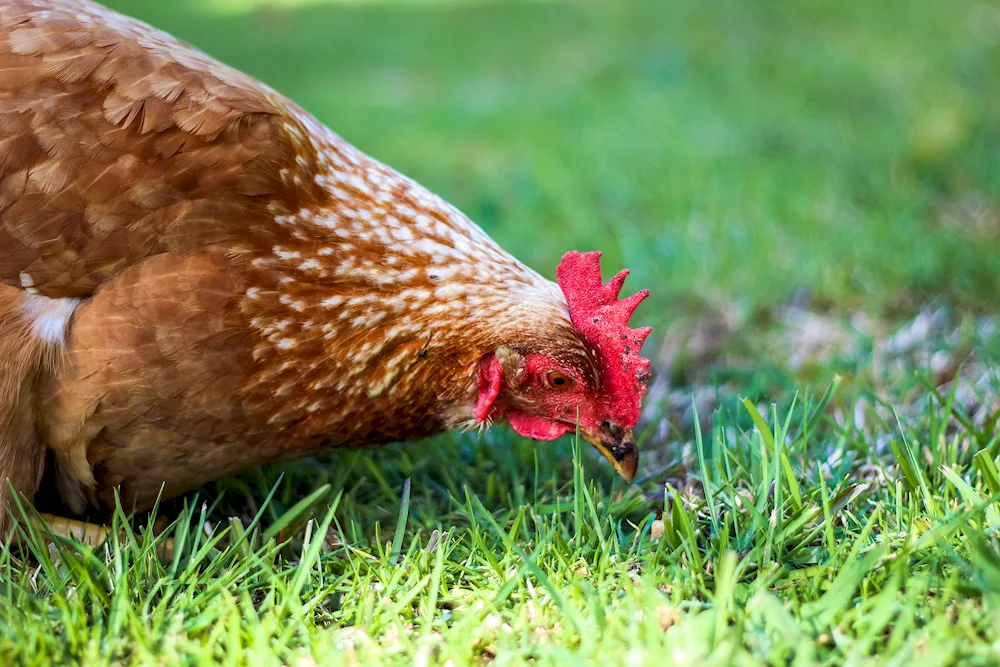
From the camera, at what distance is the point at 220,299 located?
1881 mm

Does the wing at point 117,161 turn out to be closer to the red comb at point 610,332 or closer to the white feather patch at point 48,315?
the white feather patch at point 48,315

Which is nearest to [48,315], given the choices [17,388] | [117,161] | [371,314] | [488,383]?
[17,388]

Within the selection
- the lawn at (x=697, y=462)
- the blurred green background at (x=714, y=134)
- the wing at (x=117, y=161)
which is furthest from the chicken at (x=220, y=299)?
the blurred green background at (x=714, y=134)

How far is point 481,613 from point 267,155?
3.75 ft

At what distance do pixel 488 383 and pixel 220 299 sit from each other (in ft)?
2.20

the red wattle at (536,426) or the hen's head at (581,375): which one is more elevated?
the hen's head at (581,375)

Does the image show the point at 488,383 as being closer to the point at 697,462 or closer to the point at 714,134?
the point at 697,462

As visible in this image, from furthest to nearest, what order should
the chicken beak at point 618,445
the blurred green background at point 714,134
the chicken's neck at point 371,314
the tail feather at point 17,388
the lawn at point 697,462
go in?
the blurred green background at point 714,134 < the chicken beak at point 618,445 < the chicken's neck at point 371,314 < the tail feather at point 17,388 < the lawn at point 697,462

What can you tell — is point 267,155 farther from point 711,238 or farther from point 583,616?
point 711,238

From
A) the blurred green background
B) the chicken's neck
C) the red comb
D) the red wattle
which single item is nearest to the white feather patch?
the chicken's neck

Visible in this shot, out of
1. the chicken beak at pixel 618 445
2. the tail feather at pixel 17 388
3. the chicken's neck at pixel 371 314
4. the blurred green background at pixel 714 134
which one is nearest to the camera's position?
the tail feather at pixel 17 388

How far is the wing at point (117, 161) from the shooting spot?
1.84m

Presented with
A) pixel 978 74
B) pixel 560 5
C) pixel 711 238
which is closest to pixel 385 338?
pixel 711 238

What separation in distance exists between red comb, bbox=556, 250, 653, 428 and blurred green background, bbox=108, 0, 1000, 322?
1297mm
